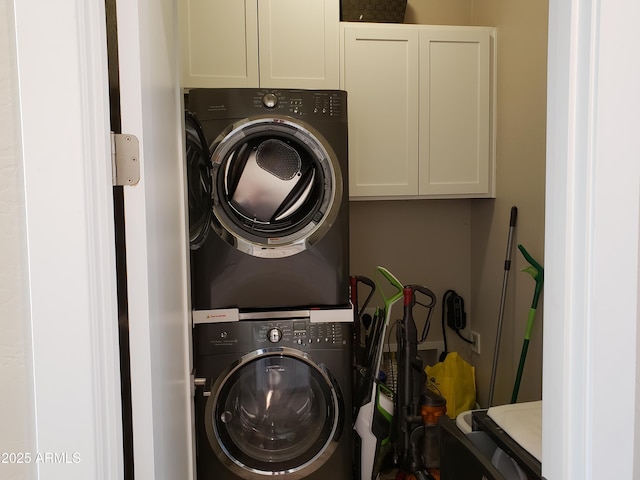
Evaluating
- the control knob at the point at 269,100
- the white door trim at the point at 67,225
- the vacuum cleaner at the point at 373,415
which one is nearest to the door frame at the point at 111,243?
the white door trim at the point at 67,225

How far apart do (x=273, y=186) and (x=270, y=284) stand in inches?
15.9

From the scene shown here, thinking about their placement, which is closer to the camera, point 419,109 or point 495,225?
point 419,109

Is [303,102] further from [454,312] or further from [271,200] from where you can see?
[454,312]

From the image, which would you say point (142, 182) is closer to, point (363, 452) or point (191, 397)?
point (191, 397)

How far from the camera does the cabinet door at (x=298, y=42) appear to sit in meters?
2.20

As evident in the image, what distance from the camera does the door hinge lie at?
735 millimetres

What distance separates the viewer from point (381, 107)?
92.7 inches

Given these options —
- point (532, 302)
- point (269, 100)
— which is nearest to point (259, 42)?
point (269, 100)

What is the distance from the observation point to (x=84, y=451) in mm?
661

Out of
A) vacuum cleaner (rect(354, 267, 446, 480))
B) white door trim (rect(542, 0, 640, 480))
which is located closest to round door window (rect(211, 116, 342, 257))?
vacuum cleaner (rect(354, 267, 446, 480))

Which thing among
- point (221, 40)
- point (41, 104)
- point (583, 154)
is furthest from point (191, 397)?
point (221, 40)

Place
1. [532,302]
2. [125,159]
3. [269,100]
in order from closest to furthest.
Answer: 1. [125,159]
2. [269,100]
3. [532,302]

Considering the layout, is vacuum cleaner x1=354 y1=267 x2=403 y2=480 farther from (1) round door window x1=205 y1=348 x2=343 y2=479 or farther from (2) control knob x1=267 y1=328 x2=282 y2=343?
(2) control knob x1=267 y1=328 x2=282 y2=343

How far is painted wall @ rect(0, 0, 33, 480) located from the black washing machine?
1184 mm
